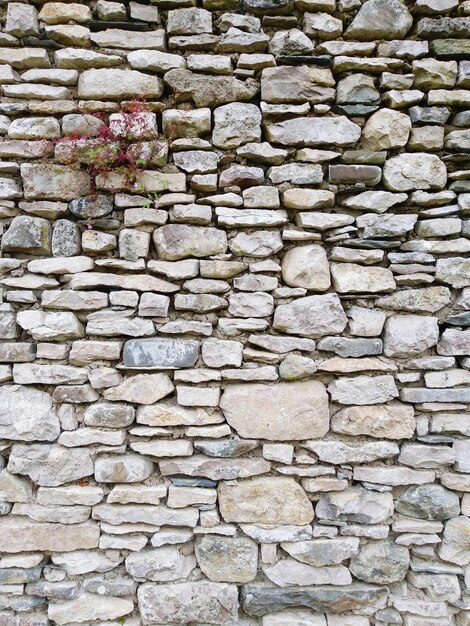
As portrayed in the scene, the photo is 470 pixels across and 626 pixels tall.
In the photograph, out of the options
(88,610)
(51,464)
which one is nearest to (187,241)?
(51,464)

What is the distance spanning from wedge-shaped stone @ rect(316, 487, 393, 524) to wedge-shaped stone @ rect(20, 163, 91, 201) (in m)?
1.84

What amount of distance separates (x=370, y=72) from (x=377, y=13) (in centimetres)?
26

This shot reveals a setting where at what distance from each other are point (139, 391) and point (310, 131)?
144 centimetres

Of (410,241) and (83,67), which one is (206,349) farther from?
(83,67)

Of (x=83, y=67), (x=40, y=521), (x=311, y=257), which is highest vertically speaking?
(x=83, y=67)

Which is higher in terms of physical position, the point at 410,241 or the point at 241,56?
the point at 241,56

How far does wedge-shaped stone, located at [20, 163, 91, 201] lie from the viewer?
198 centimetres

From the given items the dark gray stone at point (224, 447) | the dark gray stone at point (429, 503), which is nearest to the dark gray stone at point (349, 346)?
the dark gray stone at point (224, 447)

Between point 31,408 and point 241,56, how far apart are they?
1.90 metres

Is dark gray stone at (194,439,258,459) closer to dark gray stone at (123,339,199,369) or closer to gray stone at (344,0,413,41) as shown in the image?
dark gray stone at (123,339,199,369)

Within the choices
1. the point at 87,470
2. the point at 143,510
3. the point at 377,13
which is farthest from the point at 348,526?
the point at 377,13

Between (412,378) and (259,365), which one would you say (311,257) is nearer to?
(259,365)

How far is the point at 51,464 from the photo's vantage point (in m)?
1.98

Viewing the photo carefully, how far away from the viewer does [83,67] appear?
2.00 metres
